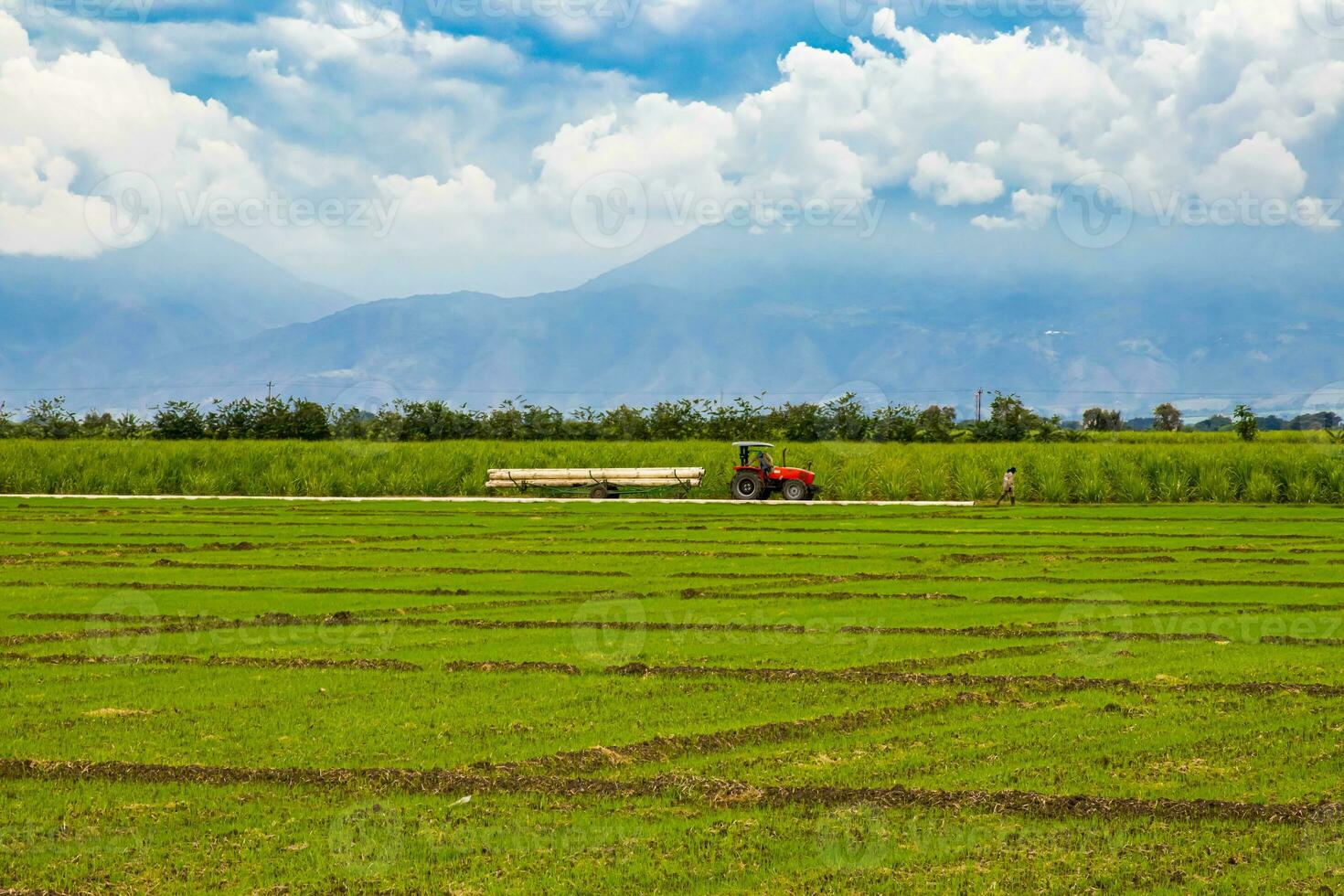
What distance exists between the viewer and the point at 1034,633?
12625mm

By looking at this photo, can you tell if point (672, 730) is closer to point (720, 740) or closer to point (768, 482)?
point (720, 740)

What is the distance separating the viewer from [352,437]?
159ft

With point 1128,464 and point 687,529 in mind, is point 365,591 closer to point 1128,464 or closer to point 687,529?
point 687,529

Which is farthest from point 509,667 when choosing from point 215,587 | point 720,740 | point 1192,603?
point 1192,603

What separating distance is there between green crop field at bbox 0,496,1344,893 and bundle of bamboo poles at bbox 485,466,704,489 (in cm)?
1686

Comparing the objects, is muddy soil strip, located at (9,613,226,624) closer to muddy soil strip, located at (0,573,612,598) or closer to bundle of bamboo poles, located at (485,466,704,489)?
muddy soil strip, located at (0,573,612,598)

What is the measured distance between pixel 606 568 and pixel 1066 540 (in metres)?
8.90

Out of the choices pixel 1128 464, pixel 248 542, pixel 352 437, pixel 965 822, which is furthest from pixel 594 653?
pixel 352 437

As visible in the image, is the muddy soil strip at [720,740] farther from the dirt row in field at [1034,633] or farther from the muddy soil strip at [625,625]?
the muddy soil strip at [625,625]

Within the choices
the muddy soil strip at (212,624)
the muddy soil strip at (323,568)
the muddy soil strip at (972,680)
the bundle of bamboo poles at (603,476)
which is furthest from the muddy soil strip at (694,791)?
the bundle of bamboo poles at (603,476)

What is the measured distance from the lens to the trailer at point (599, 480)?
35.1 m

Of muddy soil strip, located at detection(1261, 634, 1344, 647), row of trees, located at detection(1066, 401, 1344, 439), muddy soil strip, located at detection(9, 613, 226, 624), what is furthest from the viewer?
row of trees, located at detection(1066, 401, 1344, 439)

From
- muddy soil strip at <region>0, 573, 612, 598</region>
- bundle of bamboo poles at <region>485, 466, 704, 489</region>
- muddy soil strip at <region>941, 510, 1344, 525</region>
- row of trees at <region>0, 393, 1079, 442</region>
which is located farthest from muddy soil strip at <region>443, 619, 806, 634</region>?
row of trees at <region>0, 393, 1079, 442</region>

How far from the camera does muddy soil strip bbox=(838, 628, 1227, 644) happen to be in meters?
12.2
